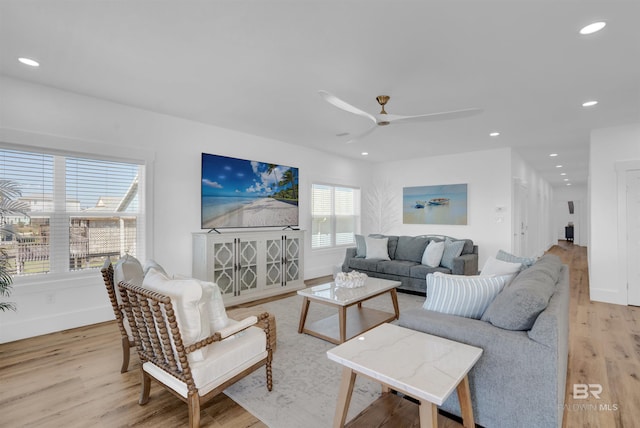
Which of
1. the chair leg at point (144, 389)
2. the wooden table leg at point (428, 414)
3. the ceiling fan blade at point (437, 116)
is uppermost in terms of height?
the ceiling fan blade at point (437, 116)

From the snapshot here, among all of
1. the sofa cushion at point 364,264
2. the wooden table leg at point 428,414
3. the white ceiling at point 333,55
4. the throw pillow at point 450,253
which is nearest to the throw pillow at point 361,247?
the sofa cushion at point 364,264

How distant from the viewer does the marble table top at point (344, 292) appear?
3.10 m

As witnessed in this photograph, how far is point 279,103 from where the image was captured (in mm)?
3639

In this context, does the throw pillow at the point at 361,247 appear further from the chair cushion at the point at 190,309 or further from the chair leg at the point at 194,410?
the chair leg at the point at 194,410

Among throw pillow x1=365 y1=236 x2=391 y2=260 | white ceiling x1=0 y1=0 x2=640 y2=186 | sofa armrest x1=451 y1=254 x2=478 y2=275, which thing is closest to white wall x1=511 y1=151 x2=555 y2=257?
sofa armrest x1=451 y1=254 x2=478 y2=275

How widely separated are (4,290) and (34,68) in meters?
2.05

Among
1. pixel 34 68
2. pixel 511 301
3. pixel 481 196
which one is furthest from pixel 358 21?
pixel 481 196

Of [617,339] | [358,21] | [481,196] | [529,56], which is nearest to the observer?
[358,21]

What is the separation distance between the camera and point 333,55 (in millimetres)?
2531

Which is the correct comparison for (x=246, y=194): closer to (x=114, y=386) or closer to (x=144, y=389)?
(x=114, y=386)

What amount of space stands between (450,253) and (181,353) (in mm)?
4417

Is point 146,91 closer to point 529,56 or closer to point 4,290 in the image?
point 4,290

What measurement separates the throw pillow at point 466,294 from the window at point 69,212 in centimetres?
356

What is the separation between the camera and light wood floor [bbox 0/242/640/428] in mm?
1955
